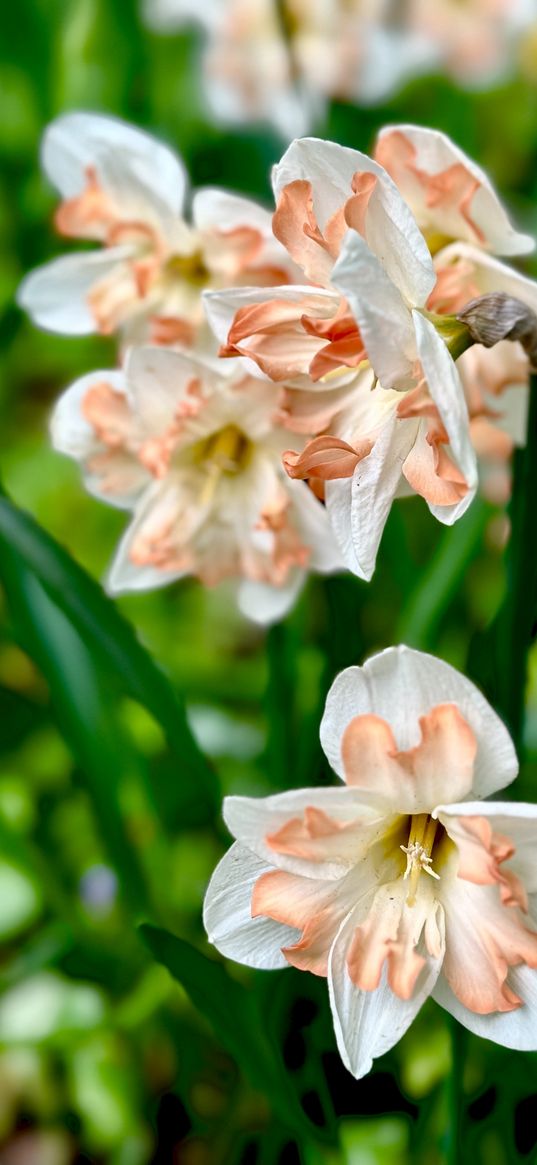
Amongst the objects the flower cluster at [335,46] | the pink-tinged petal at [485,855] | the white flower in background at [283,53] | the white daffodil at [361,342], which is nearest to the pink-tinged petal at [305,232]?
the white daffodil at [361,342]

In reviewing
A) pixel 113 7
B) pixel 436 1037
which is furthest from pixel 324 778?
pixel 113 7

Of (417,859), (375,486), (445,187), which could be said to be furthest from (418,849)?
(445,187)

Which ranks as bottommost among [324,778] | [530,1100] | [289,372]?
[530,1100]

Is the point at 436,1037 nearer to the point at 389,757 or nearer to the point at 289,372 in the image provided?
the point at 389,757

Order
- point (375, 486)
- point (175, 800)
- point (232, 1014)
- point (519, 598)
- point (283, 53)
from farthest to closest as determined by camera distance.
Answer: point (283, 53) < point (175, 800) < point (232, 1014) < point (519, 598) < point (375, 486)

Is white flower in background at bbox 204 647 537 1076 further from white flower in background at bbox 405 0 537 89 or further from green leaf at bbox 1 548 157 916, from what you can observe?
white flower in background at bbox 405 0 537 89

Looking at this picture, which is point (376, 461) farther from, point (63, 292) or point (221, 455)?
point (63, 292)
